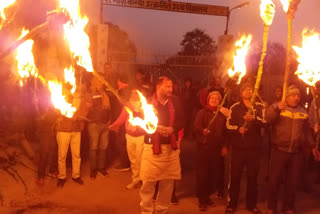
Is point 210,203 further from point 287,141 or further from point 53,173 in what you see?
point 53,173

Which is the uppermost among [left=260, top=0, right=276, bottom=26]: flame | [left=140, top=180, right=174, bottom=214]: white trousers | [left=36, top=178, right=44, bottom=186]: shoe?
[left=260, top=0, right=276, bottom=26]: flame

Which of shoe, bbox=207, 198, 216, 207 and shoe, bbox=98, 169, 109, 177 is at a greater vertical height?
shoe, bbox=98, 169, 109, 177

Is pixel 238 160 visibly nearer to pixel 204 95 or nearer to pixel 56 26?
pixel 204 95

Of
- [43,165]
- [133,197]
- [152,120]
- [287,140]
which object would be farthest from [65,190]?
[287,140]

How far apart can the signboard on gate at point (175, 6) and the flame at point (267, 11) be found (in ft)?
30.2

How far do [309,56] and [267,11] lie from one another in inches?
46.0

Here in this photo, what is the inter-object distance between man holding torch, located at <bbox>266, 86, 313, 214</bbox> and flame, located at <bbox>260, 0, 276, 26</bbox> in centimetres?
159

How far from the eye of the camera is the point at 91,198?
22.1 feet

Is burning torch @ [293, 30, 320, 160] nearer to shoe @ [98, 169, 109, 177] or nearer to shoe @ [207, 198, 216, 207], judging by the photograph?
shoe @ [207, 198, 216, 207]

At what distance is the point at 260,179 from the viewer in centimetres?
821

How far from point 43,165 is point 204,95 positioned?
3507 millimetres

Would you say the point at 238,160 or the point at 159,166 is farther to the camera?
the point at 238,160

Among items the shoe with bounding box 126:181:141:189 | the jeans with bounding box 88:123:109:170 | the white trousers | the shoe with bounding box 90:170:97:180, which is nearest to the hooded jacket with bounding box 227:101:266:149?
the white trousers

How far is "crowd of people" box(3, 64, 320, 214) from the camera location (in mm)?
5480
